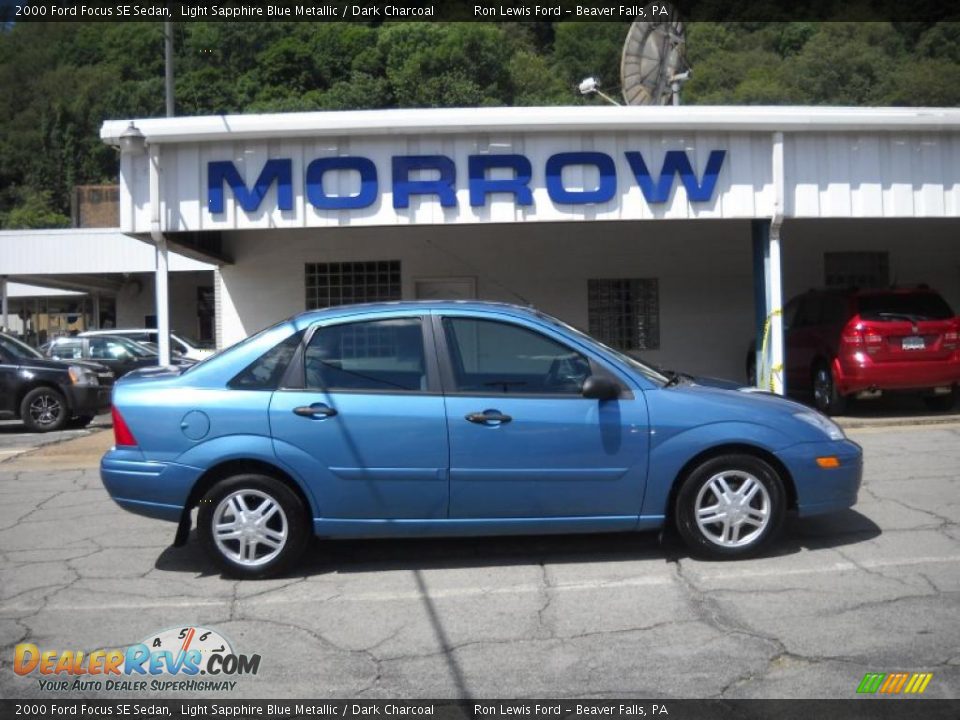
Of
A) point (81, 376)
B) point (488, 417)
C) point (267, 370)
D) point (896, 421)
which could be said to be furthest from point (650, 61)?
point (267, 370)

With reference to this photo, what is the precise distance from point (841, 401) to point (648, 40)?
7.42 meters

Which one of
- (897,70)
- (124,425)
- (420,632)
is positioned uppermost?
(897,70)

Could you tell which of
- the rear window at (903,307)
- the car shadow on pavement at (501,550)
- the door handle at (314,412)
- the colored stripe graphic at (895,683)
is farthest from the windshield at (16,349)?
the colored stripe graphic at (895,683)

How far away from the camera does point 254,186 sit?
1113 centimetres

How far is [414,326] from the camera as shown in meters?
5.74

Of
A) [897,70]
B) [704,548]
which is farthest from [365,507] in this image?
[897,70]

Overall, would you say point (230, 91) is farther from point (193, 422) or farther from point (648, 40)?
point (193, 422)

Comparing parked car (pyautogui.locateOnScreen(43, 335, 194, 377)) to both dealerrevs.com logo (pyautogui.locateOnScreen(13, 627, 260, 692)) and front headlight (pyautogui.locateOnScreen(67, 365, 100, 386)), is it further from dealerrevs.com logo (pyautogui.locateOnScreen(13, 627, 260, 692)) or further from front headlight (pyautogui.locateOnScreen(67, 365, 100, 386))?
dealerrevs.com logo (pyautogui.locateOnScreen(13, 627, 260, 692))

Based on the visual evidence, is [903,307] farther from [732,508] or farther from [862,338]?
[732,508]

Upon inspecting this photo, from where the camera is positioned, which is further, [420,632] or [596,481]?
[596,481]

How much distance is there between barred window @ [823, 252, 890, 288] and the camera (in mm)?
16031

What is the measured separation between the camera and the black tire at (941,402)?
1280 cm

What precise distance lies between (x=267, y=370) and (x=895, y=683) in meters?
3.80

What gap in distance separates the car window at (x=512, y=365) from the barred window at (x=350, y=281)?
372 inches
